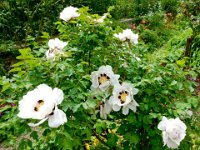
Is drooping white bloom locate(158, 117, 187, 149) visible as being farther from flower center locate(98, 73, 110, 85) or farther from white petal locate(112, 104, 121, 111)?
flower center locate(98, 73, 110, 85)

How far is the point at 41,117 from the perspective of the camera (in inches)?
73.9

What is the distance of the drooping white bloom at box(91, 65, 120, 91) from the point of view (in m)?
2.27

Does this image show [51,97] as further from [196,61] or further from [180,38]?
[180,38]

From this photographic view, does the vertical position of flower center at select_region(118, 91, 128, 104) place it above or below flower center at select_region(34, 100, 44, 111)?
below

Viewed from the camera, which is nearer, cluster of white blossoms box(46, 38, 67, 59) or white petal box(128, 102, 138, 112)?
white petal box(128, 102, 138, 112)

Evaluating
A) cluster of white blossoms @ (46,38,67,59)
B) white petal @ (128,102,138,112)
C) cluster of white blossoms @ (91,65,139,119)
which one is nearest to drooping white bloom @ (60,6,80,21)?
cluster of white blossoms @ (46,38,67,59)

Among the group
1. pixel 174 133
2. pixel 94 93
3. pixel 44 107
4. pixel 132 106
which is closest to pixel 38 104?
pixel 44 107

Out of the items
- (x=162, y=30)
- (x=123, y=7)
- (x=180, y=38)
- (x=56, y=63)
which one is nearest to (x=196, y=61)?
(x=180, y=38)

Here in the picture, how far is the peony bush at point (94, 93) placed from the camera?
200 centimetres

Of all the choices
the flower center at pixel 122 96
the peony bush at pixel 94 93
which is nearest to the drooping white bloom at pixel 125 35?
the peony bush at pixel 94 93

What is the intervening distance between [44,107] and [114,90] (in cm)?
50

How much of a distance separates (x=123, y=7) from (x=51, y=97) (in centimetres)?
944

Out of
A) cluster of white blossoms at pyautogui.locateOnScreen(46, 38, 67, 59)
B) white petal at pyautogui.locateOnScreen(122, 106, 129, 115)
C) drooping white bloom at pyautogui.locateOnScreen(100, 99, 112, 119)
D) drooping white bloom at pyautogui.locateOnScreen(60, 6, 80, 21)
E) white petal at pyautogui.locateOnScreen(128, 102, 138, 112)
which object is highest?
drooping white bloom at pyautogui.locateOnScreen(60, 6, 80, 21)

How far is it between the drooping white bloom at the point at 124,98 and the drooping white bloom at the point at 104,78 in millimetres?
61
